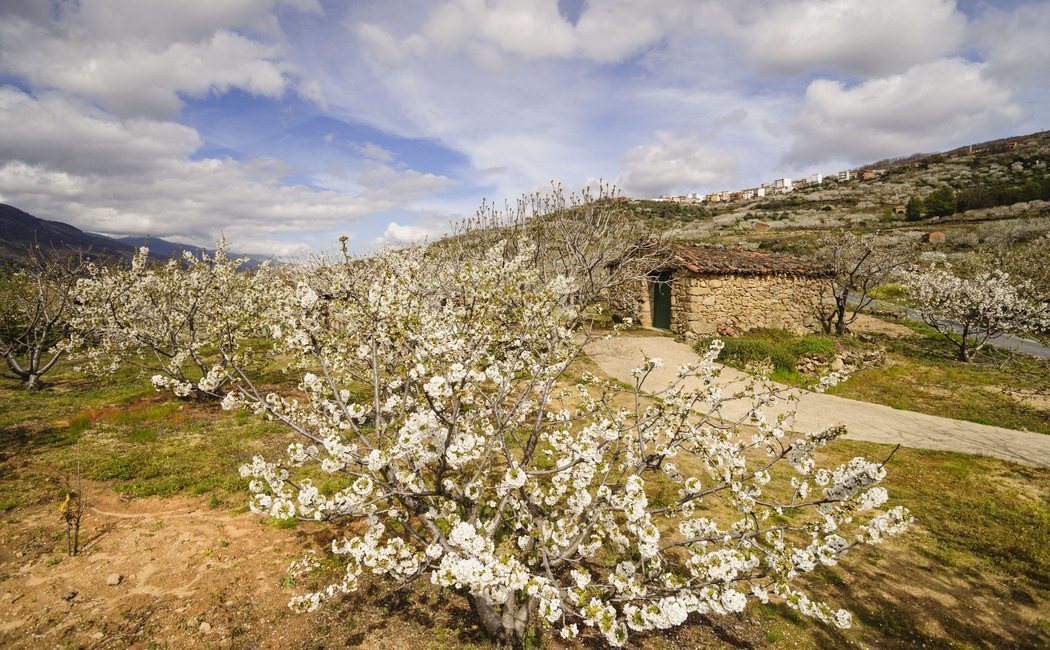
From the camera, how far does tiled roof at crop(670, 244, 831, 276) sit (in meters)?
17.7

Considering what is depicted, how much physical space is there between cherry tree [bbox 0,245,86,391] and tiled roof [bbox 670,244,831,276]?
21.6m

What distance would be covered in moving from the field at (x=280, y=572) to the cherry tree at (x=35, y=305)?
23.0 ft

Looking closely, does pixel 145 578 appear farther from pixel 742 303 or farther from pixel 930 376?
pixel 930 376

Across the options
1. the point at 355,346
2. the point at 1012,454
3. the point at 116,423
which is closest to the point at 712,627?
the point at 355,346

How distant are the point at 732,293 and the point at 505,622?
17.2 m

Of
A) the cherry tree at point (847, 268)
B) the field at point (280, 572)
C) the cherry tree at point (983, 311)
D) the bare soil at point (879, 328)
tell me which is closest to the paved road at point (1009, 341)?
the cherry tree at point (983, 311)

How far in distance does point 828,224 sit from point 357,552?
70.4 meters

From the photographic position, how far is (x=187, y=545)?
6.15m

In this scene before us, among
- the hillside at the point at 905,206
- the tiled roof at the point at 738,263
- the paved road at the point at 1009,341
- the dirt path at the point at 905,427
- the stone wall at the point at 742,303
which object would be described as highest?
the hillside at the point at 905,206

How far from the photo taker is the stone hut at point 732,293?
17.8 m

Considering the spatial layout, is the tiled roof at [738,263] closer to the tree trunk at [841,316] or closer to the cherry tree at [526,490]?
the tree trunk at [841,316]

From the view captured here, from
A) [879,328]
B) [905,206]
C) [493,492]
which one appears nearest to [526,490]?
[493,492]

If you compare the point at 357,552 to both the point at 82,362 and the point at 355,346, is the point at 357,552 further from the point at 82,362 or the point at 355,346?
the point at 82,362

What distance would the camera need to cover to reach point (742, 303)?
1833 cm
